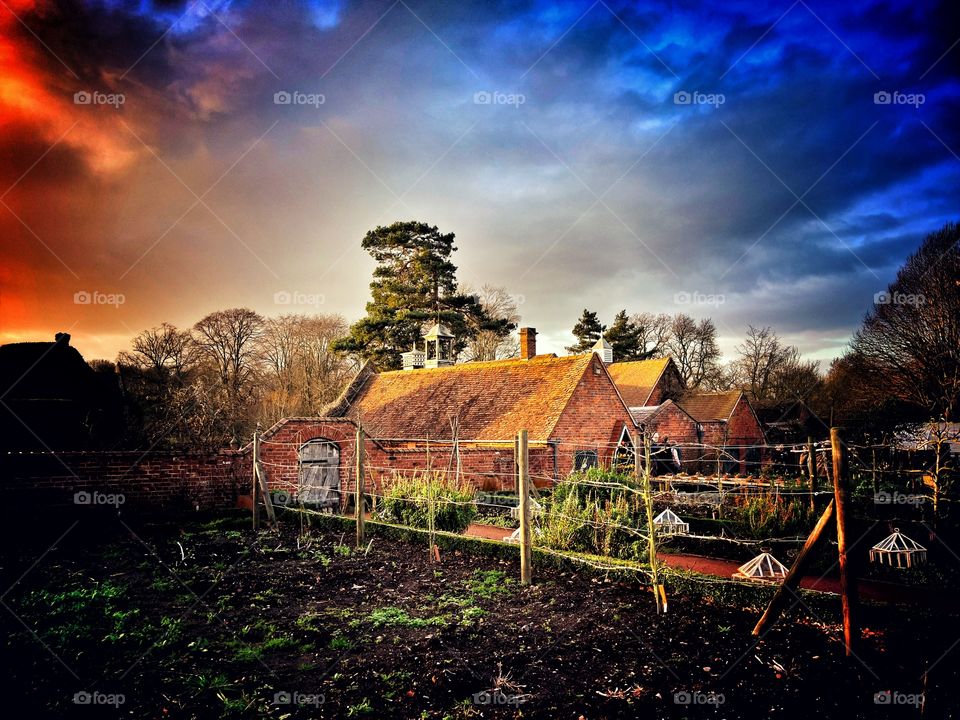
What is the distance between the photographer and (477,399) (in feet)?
71.5

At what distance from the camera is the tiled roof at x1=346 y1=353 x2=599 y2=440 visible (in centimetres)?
1942

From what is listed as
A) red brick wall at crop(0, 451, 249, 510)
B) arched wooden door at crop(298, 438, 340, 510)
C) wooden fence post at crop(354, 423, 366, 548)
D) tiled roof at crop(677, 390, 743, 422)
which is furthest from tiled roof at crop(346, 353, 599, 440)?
tiled roof at crop(677, 390, 743, 422)

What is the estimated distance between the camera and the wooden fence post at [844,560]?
4.90 meters

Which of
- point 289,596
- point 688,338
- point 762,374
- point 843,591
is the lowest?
point 289,596

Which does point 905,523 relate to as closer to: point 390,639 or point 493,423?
point 390,639

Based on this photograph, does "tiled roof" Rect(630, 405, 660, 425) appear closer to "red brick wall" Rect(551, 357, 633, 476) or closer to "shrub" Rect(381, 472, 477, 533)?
"red brick wall" Rect(551, 357, 633, 476)

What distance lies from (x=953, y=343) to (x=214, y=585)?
3030 centimetres

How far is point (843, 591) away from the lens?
5.00 m

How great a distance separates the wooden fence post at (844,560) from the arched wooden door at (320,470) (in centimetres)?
1402

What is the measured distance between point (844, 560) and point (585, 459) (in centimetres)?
1388

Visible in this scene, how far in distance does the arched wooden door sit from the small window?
8023 millimetres

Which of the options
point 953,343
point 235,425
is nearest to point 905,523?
point 953,343

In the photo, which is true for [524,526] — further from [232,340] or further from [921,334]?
[232,340]

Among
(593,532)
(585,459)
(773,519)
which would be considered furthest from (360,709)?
(585,459)
